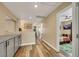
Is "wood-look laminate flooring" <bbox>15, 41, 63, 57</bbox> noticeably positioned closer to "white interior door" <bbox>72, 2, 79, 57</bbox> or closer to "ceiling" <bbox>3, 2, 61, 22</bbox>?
→ "white interior door" <bbox>72, 2, 79, 57</bbox>

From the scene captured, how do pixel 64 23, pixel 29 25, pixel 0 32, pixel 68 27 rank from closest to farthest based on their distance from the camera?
1. pixel 0 32
2. pixel 68 27
3. pixel 64 23
4. pixel 29 25

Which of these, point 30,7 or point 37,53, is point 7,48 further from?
point 30,7

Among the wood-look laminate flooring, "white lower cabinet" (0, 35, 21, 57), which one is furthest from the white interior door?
"white lower cabinet" (0, 35, 21, 57)

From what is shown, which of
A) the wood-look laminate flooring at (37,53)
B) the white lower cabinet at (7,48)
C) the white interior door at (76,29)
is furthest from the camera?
the wood-look laminate flooring at (37,53)

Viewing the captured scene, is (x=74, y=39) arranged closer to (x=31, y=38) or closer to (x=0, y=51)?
(x=0, y=51)

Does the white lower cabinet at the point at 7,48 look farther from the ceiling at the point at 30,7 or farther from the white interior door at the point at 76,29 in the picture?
the white interior door at the point at 76,29

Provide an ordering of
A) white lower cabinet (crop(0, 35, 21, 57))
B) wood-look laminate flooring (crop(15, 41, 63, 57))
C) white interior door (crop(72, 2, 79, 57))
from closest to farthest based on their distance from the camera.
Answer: white lower cabinet (crop(0, 35, 21, 57))
white interior door (crop(72, 2, 79, 57))
wood-look laminate flooring (crop(15, 41, 63, 57))

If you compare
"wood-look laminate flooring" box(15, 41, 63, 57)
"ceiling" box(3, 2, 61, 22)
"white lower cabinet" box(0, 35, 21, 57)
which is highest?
"ceiling" box(3, 2, 61, 22)

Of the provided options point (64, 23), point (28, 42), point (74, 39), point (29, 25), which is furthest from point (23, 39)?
point (74, 39)

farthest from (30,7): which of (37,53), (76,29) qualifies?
(76,29)

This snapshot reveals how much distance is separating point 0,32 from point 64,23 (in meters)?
7.79

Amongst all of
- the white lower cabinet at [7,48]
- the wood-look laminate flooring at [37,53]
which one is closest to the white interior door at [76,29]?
the wood-look laminate flooring at [37,53]

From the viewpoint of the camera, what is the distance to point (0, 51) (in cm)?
252

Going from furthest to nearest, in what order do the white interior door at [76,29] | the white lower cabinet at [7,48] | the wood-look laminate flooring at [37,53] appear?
the wood-look laminate flooring at [37,53]
the white interior door at [76,29]
the white lower cabinet at [7,48]
